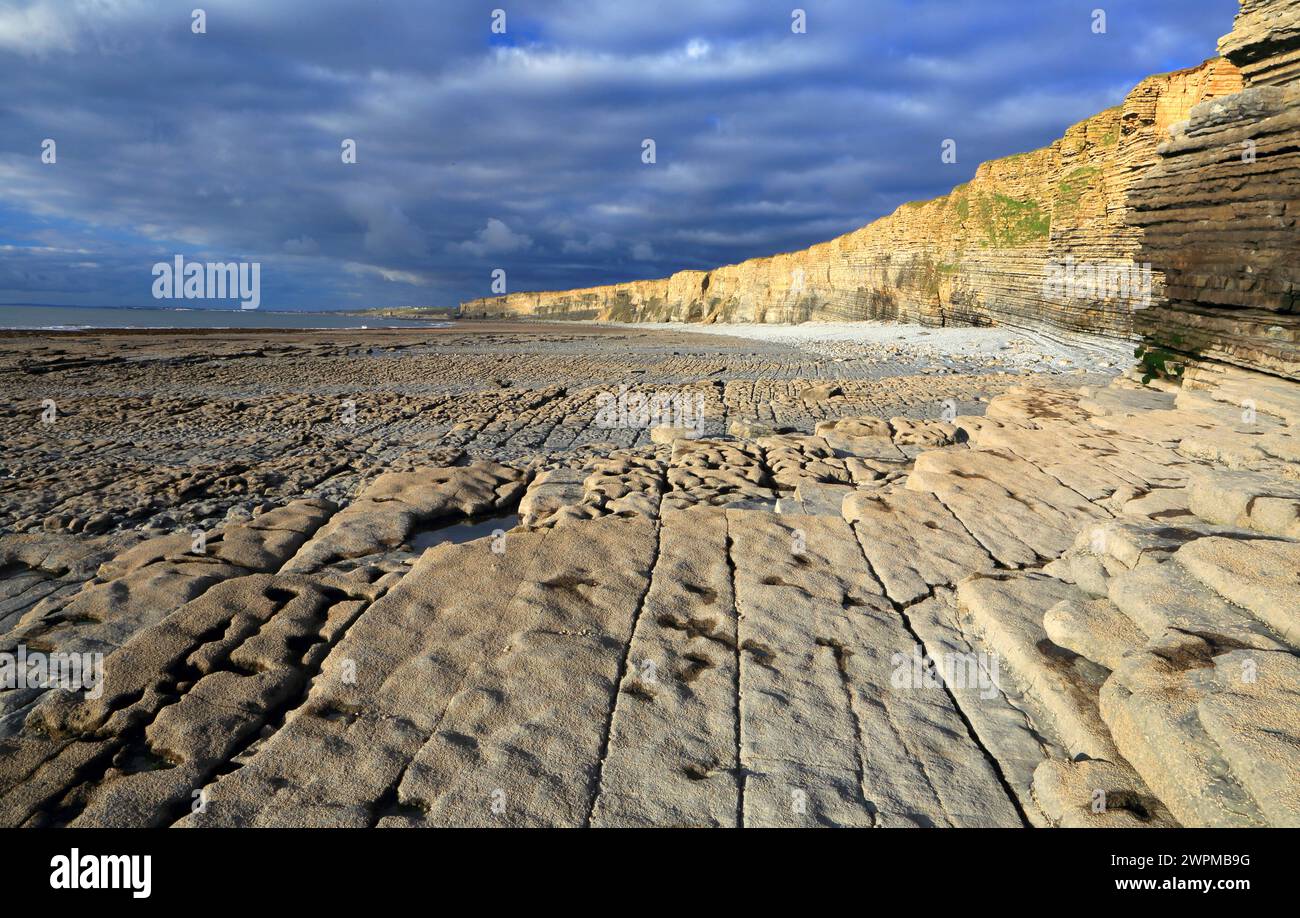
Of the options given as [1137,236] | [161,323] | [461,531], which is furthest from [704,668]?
[161,323]

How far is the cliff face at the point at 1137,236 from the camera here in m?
8.65

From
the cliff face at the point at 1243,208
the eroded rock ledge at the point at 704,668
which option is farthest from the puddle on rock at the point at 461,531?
the cliff face at the point at 1243,208

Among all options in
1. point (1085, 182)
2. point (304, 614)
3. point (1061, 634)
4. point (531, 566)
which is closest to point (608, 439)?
point (531, 566)

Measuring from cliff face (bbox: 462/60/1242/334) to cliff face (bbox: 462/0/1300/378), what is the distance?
0.07 meters

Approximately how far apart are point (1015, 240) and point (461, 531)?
96.7 feet

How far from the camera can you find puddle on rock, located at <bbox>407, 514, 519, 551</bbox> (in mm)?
5832

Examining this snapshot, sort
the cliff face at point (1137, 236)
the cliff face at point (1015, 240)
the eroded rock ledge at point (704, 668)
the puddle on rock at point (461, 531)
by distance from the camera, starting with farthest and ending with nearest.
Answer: the cliff face at point (1015, 240) < the cliff face at point (1137, 236) < the puddle on rock at point (461, 531) < the eroded rock ledge at point (704, 668)

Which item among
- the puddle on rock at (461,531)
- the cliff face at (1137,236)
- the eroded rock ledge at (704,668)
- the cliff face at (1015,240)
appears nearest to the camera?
the eroded rock ledge at (704,668)

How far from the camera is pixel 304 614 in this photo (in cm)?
409

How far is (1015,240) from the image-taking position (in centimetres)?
2820

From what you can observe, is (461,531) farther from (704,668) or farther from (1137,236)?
(1137,236)

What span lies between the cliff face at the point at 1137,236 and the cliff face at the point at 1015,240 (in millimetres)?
69

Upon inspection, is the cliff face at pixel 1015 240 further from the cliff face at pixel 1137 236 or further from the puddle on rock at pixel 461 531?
the puddle on rock at pixel 461 531
